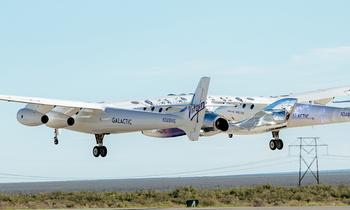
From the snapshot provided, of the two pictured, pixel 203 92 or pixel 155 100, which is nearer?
pixel 203 92

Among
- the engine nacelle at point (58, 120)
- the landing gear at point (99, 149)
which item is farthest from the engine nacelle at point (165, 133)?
the engine nacelle at point (58, 120)

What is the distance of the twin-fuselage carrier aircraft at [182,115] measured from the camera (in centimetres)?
5881

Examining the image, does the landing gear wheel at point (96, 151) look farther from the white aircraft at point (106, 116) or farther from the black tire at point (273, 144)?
the black tire at point (273, 144)

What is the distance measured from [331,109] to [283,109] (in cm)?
349

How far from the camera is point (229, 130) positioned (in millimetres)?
62844

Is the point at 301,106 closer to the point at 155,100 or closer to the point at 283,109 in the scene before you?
the point at 283,109

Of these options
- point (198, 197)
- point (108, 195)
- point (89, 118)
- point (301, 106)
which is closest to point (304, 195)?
point (198, 197)

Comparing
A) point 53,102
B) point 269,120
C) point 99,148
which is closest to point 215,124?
point 269,120

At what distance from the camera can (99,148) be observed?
6644cm

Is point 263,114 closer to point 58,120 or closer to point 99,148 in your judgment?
point 99,148

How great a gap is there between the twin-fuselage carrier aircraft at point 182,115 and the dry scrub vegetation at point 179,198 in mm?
12341

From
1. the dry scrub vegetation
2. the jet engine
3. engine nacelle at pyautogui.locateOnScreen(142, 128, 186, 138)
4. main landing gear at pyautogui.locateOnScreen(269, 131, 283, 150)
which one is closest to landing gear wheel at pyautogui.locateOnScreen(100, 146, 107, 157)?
engine nacelle at pyautogui.locateOnScreen(142, 128, 186, 138)

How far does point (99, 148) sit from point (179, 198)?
78.7 ft

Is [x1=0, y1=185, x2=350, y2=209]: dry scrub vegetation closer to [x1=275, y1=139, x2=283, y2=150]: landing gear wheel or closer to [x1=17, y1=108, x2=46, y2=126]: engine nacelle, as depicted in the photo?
[x1=275, y1=139, x2=283, y2=150]: landing gear wheel
